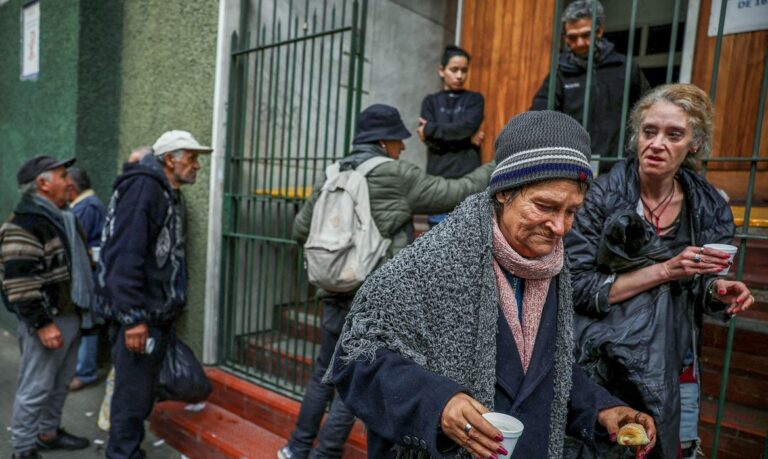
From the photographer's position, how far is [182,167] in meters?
3.60

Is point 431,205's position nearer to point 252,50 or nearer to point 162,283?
point 162,283

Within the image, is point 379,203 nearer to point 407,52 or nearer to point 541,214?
point 541,214

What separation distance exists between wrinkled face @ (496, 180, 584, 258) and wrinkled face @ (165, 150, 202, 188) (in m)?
2.70

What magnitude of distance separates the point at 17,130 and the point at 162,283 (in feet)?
16.1

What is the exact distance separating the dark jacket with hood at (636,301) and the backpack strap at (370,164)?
1.21 metres

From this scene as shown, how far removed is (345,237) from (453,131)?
5.88 ft

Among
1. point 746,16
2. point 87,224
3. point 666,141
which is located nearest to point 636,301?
point 666,141

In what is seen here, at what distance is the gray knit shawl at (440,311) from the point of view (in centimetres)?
135

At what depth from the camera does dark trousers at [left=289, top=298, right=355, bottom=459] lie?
9.95ft

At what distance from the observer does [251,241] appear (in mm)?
4559

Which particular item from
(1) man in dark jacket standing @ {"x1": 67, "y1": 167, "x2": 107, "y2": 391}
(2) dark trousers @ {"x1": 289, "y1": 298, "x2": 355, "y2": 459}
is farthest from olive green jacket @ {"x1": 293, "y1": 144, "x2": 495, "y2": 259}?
(1) man in dark jacket standing @ {"x1": 67, "y1": 167, "x2": 107, "y2": 391}

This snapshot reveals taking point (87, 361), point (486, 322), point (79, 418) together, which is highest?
point (486, 322)

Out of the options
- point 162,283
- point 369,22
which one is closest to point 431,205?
point 162,283

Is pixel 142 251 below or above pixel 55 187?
below
